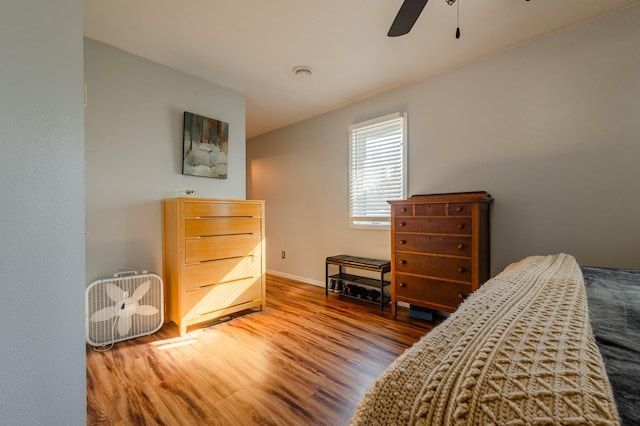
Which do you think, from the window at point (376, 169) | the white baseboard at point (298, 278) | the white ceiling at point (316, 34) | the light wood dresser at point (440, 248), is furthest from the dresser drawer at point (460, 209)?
the white baseboard at point (298, 278)

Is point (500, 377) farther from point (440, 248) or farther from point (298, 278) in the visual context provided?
point (298, 278)

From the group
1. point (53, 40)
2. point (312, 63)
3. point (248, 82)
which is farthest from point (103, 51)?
point (53, 40)

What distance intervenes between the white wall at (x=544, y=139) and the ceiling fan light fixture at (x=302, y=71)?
85 cm

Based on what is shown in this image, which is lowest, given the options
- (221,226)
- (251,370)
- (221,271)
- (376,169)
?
(251,370)

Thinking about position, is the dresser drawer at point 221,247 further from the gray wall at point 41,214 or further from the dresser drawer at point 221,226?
the gray wall at point 41,214

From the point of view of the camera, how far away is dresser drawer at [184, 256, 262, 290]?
229 cm

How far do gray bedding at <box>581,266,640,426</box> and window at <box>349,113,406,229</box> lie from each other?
6.26 feet

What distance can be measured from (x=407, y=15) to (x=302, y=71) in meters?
1.45

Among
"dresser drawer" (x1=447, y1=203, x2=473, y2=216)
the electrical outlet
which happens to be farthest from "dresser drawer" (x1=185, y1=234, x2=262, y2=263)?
"dresser drawer" (x1=447, y1=203, x2=473, y2=216)

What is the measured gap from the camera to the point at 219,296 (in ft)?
8.09

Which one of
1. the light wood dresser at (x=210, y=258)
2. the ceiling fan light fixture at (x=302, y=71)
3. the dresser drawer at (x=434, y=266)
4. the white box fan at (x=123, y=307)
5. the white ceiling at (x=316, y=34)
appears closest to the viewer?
the white ceiling at (x=316, y=34)

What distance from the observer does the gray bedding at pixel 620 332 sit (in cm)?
43

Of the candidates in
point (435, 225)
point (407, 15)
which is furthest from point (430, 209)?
point (407, 15)

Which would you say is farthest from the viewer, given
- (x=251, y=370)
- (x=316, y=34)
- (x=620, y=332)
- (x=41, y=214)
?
(x=316, y=34)
